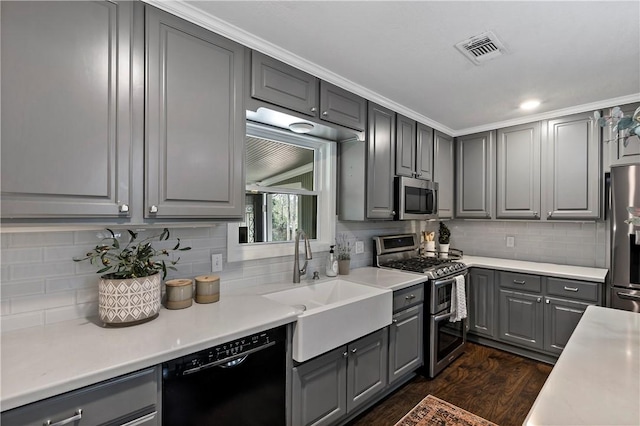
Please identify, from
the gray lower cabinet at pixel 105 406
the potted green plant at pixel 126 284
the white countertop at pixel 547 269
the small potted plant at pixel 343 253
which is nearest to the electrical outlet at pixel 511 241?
the white countertop at pixel 547 269

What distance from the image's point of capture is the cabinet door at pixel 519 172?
10.8 feet

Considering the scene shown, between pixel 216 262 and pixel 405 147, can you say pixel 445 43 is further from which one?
pixel 216 262

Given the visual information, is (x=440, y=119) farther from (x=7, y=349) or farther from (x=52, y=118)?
(x=7, y=349)

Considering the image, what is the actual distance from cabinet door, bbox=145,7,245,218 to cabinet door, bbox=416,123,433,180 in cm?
207

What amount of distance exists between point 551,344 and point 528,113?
7.37ft

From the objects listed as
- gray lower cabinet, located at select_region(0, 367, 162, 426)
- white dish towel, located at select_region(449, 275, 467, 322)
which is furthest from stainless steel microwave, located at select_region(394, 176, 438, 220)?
gray lower cabinet, located at select_region(0, 367, 162, 426)

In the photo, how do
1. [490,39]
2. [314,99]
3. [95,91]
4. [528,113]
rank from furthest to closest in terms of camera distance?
1. [528,113]
2. [314,99]
3. [490,39]
4. [95,91]

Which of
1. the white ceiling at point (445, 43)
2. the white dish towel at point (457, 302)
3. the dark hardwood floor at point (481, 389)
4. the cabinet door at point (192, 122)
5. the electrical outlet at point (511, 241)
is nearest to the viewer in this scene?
the cabinet door at point (192, 122)

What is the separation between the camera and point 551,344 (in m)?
2.94

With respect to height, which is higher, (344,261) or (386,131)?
(386,131)

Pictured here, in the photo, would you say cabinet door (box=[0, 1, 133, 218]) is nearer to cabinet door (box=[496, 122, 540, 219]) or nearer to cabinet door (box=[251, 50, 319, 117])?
cabinet door (box=[251, 50, 319, 117])

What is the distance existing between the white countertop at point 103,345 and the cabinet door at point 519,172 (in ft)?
9.67

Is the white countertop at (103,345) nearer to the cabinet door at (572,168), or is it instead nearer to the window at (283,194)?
the window at (283,194)

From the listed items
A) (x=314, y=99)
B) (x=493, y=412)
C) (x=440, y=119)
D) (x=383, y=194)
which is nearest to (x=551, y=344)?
(x=493, y=412)
